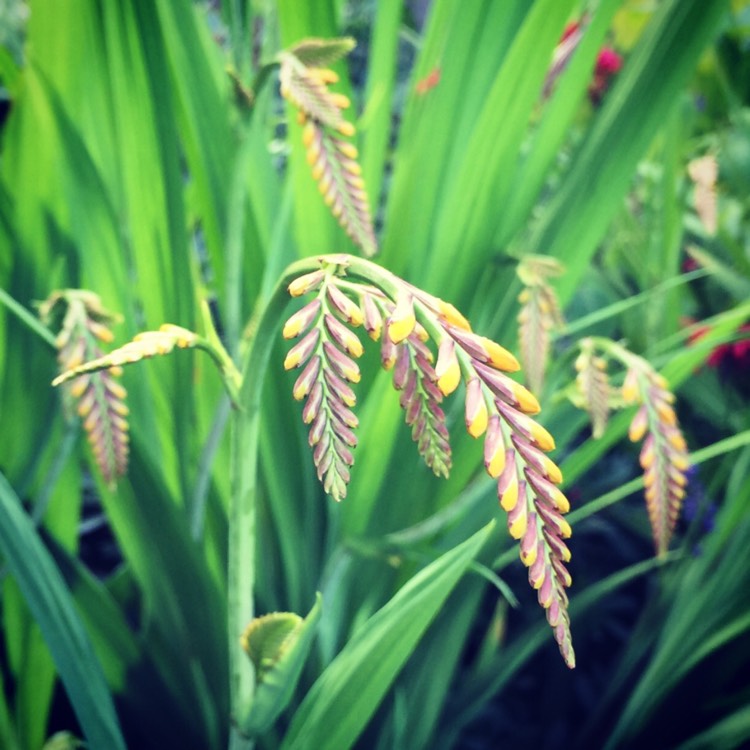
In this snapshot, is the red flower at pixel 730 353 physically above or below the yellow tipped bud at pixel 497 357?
below

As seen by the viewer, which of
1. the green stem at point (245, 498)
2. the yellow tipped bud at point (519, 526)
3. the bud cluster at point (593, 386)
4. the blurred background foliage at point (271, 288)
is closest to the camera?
the yellow tipped bud at point (519, 526)

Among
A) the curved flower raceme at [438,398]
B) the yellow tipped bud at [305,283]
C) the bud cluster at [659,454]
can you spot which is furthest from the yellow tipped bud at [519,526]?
the bud cluster at [659,454]

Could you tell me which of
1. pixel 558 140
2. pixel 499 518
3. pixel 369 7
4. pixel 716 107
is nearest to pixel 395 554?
pixel 499 518

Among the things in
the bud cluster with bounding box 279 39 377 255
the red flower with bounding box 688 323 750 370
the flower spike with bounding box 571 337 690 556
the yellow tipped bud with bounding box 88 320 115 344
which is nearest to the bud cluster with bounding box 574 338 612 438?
the flower spike with bounding box 571 337 690 556

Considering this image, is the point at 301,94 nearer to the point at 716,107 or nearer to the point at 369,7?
the point at 716,107

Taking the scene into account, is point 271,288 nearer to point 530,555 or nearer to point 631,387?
point 631,387

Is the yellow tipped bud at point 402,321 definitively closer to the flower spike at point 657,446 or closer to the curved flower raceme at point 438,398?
the curved flower raceme at point 438,398
